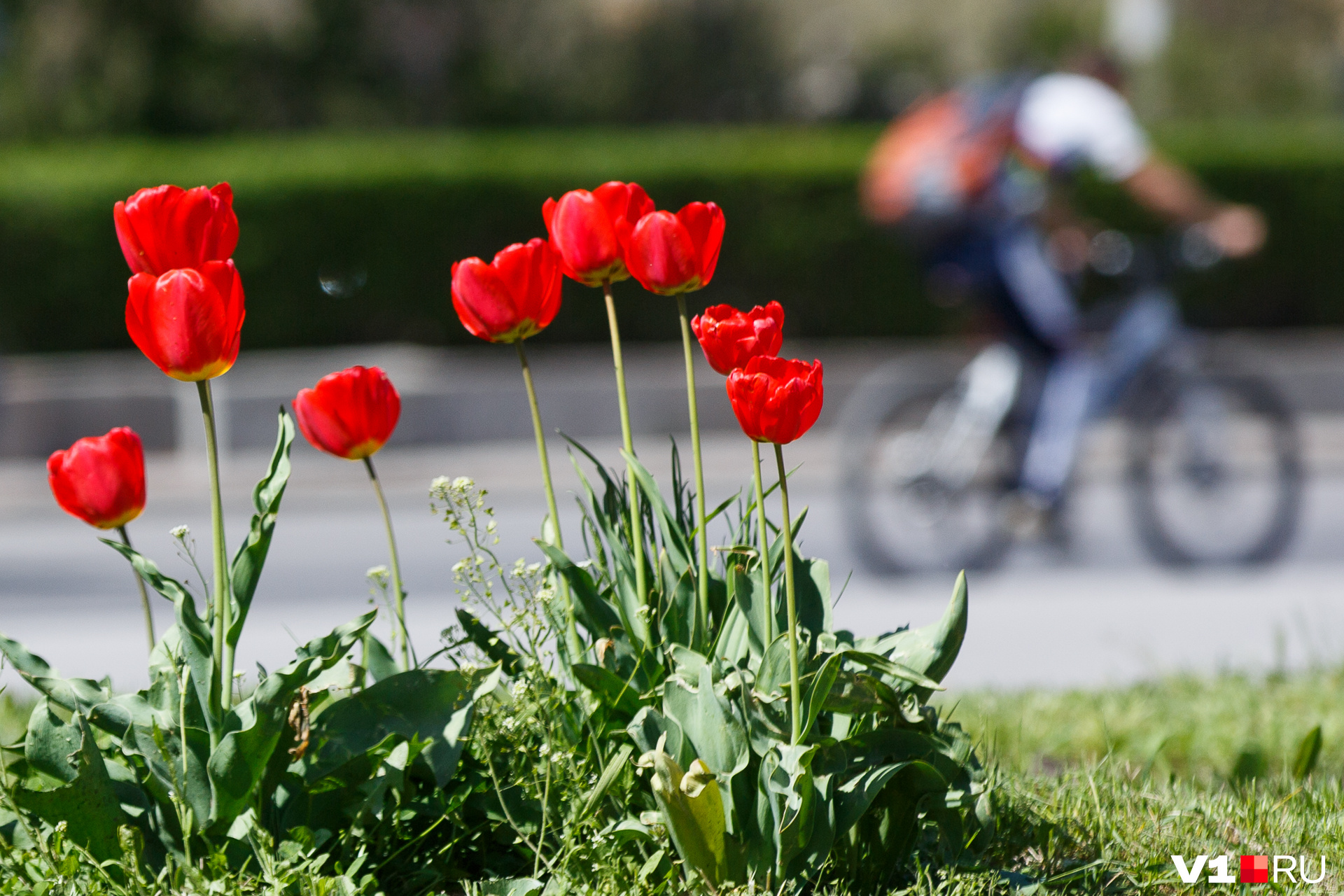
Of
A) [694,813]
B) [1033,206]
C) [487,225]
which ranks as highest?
[487,225]

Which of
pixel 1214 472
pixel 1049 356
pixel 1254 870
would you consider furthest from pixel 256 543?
pixel 1214 472

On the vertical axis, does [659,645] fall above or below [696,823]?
above

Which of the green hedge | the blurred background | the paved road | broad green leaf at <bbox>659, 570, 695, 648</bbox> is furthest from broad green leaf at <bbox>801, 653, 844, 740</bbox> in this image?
the green hedge

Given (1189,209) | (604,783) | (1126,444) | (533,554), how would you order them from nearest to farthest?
(604,783)
(1189,209)
(533,554)
(1126,444)

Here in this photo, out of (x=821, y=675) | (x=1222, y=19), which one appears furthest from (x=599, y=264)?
(x=1222, y=19)

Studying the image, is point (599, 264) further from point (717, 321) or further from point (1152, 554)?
point (1152, 554)

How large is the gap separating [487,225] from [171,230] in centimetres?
925

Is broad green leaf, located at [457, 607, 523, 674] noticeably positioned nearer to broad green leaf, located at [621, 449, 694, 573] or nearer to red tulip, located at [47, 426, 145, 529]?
broad green leaf, located at [621, 449, 694, 573]

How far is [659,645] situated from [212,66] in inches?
601

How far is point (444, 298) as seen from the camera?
10.7 m

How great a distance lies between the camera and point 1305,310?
1193 centimetres

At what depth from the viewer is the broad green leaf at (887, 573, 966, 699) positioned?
5.51 ft

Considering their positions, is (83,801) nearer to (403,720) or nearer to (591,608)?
(403,720)

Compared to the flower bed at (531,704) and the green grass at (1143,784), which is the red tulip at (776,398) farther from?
the green grass at (1143,784)
